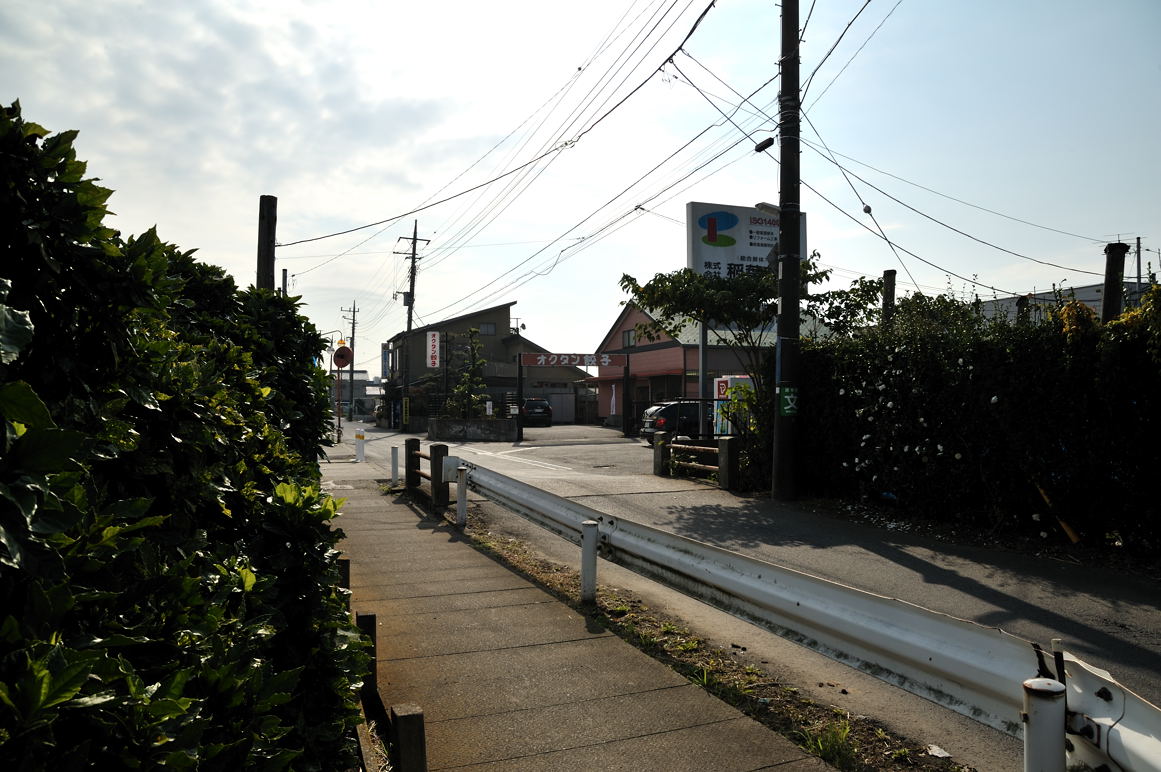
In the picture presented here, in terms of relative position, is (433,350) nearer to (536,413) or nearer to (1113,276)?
(536,413)

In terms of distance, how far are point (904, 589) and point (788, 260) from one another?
6739 mm

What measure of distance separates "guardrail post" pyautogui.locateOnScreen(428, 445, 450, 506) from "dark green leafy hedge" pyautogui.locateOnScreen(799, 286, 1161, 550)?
6046 mm

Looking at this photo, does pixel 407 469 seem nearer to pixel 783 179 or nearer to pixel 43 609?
pixel 783 179

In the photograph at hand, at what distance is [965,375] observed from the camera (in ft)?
31.6

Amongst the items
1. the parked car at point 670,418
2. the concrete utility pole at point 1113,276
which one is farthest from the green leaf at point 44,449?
the parked car at point 670,418

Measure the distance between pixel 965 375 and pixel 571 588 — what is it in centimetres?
596

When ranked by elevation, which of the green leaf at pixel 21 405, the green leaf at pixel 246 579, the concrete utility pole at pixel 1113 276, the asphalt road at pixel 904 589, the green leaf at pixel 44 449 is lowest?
the asphalt road at pixel 904 589

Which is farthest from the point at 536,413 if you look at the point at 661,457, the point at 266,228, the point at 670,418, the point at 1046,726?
the point at 1046,726

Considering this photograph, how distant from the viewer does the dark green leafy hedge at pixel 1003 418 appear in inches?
308

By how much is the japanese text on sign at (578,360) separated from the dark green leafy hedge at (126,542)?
124ft

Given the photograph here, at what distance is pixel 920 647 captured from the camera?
3.07m

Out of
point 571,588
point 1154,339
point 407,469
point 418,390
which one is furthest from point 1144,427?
point 418,390

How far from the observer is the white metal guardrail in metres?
2.09

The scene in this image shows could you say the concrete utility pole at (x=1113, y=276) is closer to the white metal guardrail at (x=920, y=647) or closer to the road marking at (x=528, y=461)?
the white metal guardrail at (x=920, y=647)
